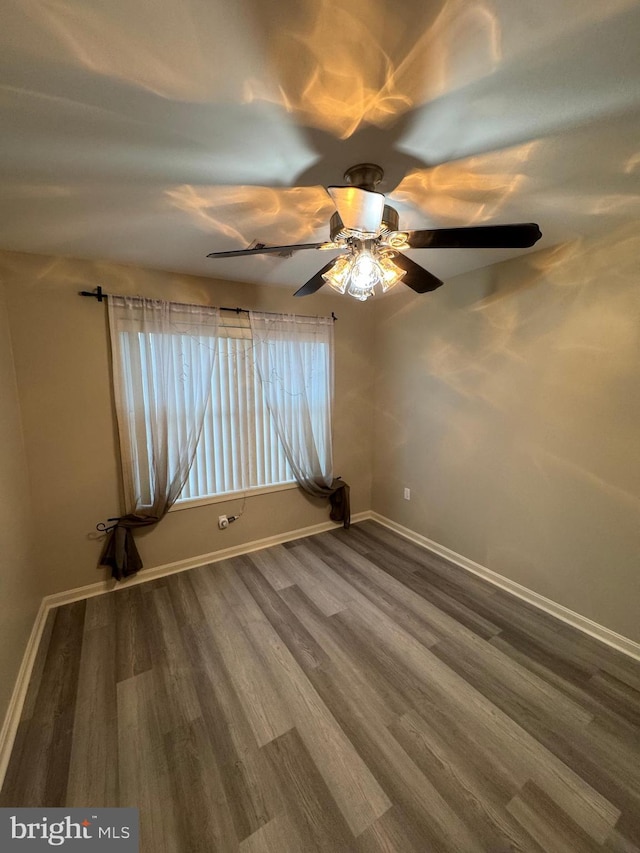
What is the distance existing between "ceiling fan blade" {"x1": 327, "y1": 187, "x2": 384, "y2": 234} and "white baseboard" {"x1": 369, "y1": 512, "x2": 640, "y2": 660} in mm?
2524

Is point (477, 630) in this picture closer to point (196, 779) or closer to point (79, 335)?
point (196, 779)

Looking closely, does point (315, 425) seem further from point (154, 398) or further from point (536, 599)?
point (536, 599)

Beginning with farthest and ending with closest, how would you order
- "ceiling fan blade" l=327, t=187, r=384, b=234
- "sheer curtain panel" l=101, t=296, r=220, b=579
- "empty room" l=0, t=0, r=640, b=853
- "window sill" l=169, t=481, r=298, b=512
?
"window sill" l=169, t=481, r=298, b=512, "sheer curtain panel" l=101, t=296, r=220, b=579, "ceiling fan blade" l=327, t=187, r=384, b=234, "empty room" l=0, t=0, r=640, b=853

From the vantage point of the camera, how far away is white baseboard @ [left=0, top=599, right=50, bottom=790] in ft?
4.43

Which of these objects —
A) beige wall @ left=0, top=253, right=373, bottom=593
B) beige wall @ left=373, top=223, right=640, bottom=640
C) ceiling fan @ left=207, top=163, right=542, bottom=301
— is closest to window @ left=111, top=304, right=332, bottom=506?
beige wall @ left=0, top=253, right=373, bottom=593

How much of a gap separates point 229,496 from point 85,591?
46.3 inches

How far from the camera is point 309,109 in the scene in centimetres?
100

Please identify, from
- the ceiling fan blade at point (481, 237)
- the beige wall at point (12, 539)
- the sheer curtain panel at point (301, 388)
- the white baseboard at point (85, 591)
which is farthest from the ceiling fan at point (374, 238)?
the white baseboard at point (85, 591)

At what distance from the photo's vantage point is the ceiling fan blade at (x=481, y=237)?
3.88ft

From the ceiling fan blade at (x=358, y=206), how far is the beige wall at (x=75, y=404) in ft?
5.79

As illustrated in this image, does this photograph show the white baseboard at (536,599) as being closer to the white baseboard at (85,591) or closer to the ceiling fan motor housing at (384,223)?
the white baseboard at (85,591)

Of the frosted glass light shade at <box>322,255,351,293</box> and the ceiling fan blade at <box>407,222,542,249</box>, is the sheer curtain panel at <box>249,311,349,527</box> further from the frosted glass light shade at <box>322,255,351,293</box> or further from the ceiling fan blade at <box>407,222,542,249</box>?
the ceiling fan blade at <box>407,222,542,249</box>

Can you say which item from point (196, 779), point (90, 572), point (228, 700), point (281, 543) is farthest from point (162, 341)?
point (196, 779)

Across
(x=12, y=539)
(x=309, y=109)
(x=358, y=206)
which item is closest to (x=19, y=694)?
(x=12, y=539)
